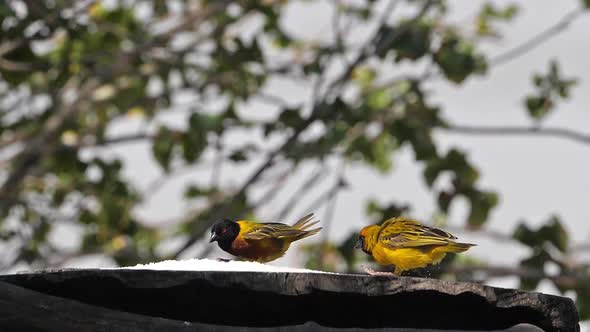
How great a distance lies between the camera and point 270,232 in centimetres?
580

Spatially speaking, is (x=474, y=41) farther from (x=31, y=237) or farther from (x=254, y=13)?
(x=31, y=237)

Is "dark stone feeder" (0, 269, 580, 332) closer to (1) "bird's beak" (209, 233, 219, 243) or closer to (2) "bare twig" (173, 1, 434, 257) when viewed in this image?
(1) "bird's beak" (209, 233, 219, 243)

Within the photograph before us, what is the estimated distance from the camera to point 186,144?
11422 millimetres

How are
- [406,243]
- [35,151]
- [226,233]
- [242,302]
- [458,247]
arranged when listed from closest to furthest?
[242,302] < [406,243] < [458,247] < [226,233] < [35,151]

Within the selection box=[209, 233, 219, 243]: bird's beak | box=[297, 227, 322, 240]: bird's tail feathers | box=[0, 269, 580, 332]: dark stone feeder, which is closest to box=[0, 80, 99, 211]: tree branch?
box=[209, 233, 219, 243]: bird's beak

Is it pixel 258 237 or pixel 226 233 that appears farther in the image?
pixel 226 233

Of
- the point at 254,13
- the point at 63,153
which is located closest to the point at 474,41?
the point at 254,13

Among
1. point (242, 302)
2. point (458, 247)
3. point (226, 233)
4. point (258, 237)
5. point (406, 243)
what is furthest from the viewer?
point (226, 233)

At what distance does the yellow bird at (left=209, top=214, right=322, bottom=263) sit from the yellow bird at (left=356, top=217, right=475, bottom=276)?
0.30 metres

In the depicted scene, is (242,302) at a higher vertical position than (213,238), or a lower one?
lower

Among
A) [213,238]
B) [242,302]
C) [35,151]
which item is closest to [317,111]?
[35,151]

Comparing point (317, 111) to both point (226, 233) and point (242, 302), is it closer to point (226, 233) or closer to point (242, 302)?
point (226, 233)

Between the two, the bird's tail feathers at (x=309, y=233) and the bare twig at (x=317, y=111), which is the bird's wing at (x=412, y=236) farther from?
the bare twig at (x=317, y=111)

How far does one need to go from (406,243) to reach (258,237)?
809 millimetres
